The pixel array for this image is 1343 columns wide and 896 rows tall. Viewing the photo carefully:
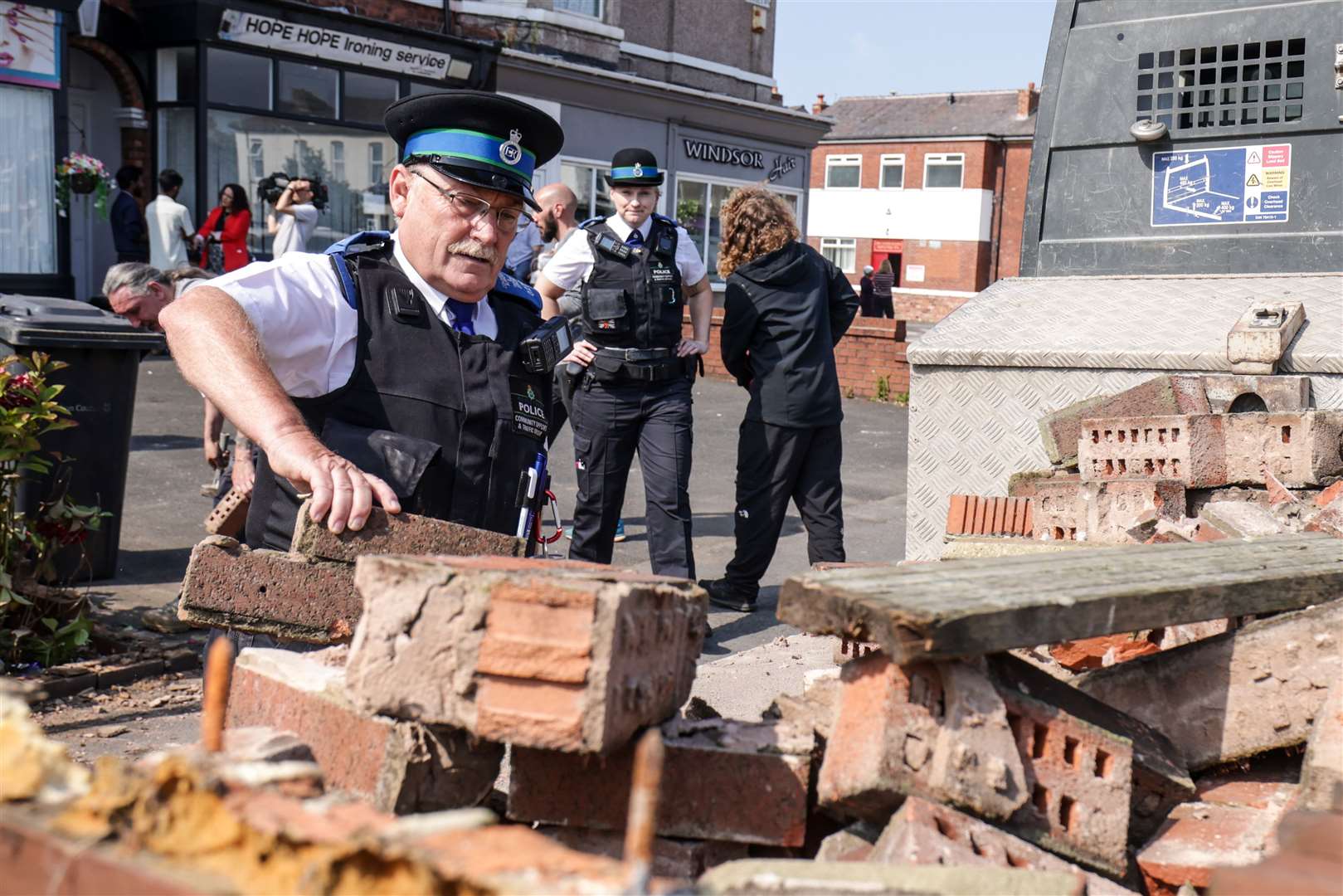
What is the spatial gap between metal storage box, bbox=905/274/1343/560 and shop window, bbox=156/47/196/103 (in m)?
12.9

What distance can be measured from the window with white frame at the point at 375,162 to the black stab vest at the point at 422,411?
15685mm

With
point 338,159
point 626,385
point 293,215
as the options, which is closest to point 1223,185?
point 626,385

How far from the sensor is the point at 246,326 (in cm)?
269

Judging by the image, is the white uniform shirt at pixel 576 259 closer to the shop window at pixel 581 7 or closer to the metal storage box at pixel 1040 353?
the metal storage box at pixel 1040 353

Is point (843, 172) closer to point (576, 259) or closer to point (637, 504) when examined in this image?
point (637, 504)

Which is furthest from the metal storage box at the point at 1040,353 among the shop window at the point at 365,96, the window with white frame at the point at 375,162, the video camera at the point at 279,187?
the window with white frame at the point at 375,162

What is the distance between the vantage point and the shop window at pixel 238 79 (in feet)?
50.9

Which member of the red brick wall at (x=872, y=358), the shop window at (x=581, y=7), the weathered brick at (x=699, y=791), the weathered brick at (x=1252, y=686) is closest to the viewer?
the weathered brick at (x=699, y=791)

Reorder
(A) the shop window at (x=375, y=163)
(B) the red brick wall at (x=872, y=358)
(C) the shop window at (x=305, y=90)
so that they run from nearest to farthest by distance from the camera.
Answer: (B) the red brick wall at (x=872, y=358) < (C) the shop window at (x=305, y=90) < (A) the shop window at (x=375, y=163)

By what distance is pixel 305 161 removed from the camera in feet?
56.1

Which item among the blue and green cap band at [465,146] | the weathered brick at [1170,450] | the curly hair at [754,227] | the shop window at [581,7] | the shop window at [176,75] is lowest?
the weathered brick at [1170,450]

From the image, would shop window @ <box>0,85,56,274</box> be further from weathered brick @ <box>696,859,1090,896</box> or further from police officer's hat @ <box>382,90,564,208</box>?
weathered brick @ <box>696,859,1090,896</box>

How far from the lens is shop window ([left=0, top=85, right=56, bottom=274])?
1363cm

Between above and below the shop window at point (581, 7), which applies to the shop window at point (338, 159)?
below
